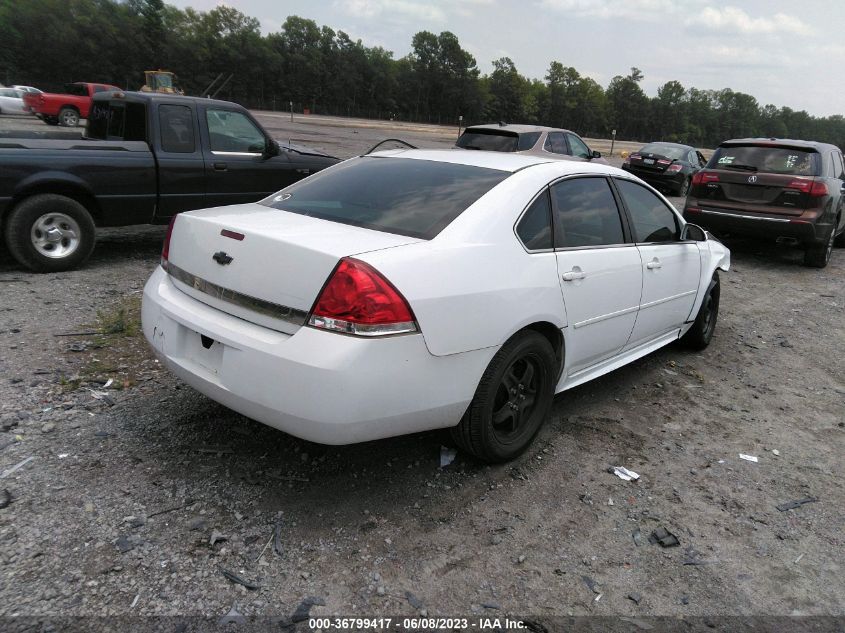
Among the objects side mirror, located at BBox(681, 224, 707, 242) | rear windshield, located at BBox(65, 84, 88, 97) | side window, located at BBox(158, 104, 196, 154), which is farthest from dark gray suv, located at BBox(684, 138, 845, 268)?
rear windshield, located at BBox(65, 84, 88, 97)

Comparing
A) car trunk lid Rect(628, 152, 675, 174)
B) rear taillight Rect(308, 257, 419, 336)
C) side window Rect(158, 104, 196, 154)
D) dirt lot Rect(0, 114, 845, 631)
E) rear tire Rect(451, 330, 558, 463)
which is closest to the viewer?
dirt lot Rect(0, 114, 845, 631)

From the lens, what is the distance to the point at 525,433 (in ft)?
11.0

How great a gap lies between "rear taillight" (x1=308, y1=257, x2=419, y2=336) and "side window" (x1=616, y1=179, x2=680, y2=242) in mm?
2257

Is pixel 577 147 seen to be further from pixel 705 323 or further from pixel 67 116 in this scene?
pixel 67 116

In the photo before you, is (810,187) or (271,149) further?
(810,187)

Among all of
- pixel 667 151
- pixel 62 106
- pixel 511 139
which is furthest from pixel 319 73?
pixel 511 139

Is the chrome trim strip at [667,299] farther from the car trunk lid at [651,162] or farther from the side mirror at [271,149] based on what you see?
the car trunk lid at [651,162]

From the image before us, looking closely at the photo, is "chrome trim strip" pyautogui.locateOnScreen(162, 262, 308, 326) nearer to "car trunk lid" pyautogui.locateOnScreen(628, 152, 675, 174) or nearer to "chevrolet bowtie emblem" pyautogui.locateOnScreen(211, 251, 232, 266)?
"chevrolet bowtie emblem" pyautogui.locateOnScreen(211, 251, 232, 266)

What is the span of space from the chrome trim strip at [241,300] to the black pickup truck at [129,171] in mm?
3628

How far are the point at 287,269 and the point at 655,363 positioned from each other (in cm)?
362

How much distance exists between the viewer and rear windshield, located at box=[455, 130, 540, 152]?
10711mm

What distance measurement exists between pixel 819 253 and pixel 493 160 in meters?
7.88

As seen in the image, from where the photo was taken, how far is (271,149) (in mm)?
7535

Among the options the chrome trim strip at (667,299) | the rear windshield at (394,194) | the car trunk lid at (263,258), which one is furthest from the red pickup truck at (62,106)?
the chrome trim strip at (667,299)
